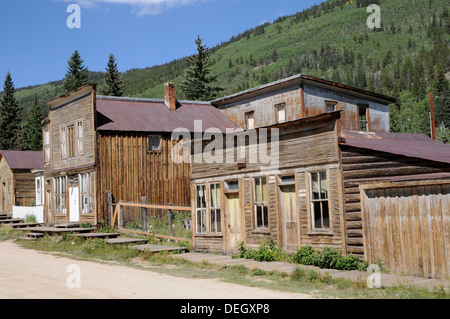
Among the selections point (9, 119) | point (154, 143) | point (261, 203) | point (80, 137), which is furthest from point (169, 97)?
point (9, 119)

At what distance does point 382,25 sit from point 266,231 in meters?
196

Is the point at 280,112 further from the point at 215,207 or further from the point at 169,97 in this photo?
the point at 215,207

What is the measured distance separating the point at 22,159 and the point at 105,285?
34.1 metres

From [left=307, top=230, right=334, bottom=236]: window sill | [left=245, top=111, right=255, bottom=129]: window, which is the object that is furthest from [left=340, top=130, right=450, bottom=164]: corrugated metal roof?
[left=245, top=111, right=255, bottom=129]: window

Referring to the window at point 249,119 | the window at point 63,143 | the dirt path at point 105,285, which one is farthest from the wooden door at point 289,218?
the window at point 63,143

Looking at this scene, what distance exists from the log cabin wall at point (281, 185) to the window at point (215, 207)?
0.13 metres

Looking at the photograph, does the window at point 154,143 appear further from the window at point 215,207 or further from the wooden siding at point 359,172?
the wooden siding at point 359,172

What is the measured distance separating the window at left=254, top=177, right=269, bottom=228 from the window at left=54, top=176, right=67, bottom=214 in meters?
17.0

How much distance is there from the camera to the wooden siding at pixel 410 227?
452 inches

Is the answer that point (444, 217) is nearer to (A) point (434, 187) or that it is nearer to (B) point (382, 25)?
(A) point (434, 187)

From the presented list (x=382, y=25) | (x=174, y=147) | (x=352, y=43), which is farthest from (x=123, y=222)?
(x=382, y=25)

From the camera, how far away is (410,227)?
1213 centimetres

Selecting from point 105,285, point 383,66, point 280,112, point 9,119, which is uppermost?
point 383,66

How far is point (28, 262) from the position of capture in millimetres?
16234
